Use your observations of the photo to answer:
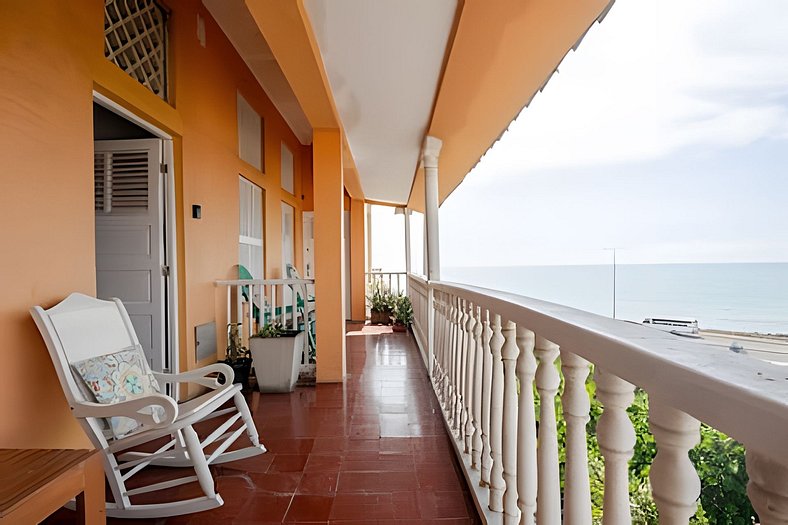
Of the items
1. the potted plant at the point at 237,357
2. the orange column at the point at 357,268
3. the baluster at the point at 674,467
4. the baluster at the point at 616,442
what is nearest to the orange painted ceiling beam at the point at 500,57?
the baluster at the point at 616,442

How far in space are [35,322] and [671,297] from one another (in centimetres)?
281

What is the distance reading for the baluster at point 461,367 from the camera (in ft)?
7.40

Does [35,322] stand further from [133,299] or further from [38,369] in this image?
[133,299]

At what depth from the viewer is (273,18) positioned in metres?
2.38

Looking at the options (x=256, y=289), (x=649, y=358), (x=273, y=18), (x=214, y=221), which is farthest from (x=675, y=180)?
(x=256, y=289)

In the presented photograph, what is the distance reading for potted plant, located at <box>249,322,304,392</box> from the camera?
3844mm

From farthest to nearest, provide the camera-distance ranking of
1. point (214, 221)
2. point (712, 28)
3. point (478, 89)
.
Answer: point (214, 221), point (478, 89), point (712, 28)

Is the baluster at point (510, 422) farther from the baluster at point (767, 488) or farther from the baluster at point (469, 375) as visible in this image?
the baluster at point (767, 488)

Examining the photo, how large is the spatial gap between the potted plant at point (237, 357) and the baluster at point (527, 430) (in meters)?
3.17

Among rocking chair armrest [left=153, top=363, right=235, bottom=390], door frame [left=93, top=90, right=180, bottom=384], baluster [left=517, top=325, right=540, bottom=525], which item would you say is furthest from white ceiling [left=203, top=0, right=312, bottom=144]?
baluster [left=517, top=325, right=540, bottom=525]

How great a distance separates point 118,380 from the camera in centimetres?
220

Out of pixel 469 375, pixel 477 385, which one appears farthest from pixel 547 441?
pixel 469 375

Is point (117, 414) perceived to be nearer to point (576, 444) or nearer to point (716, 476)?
point (576, 444)

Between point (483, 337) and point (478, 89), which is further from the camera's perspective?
point (478, 89)
